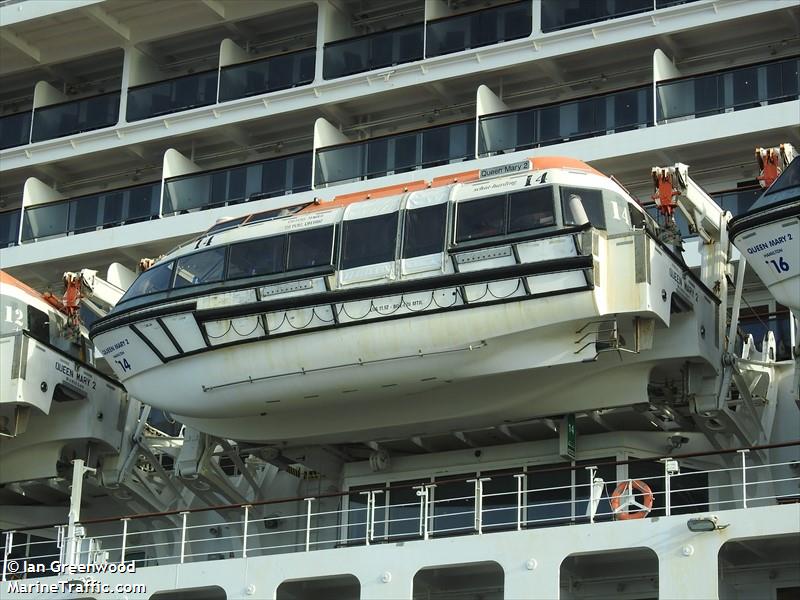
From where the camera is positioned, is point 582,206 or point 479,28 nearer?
point 582,206

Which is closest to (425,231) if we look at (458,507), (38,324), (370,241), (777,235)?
(370,241)

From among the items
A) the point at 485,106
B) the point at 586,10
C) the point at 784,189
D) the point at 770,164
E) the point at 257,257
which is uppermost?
the point at 586,10

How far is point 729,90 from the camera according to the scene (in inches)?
805

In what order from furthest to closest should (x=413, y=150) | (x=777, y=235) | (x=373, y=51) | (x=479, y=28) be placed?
(x=373, y=51) < (x=479, y=28) < (x=413, y=150) < (x=777, y=235)

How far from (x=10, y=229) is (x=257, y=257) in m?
7.36

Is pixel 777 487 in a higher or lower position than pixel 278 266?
lower

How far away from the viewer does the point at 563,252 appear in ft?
55.9

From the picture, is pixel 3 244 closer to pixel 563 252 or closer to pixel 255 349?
pixel 255 349

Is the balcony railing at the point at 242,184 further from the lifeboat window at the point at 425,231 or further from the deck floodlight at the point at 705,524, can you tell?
the deck floodlight at the point at 705,524

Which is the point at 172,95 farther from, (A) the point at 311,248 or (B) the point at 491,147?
(A) the point at 311,248

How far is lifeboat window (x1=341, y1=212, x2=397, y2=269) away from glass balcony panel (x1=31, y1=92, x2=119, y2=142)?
27.1 feet

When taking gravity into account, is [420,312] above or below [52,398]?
below

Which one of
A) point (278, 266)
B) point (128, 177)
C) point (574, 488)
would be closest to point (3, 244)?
point (128, 177)

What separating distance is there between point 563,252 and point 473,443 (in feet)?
11.7
